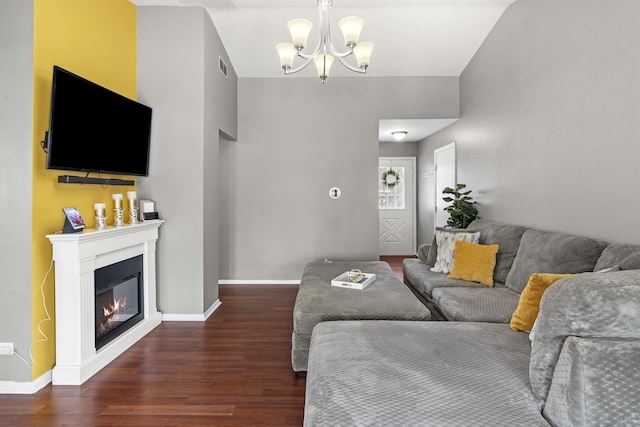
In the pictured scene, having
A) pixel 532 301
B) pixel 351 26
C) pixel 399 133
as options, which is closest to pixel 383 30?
pixel 351 26

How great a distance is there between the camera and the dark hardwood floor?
1.96m

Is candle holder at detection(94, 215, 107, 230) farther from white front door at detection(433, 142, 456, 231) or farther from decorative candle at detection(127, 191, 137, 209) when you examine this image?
white front door at detection(433, 142, 456, 231)

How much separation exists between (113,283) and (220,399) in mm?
1367

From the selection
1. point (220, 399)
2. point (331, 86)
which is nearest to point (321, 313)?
point (220, 399)

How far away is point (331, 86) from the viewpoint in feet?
16.4

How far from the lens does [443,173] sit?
575cm

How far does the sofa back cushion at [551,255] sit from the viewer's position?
2.32m

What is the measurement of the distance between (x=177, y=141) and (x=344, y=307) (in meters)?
2.36

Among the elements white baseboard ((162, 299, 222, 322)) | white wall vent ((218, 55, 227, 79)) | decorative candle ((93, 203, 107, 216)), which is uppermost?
white wall vent ((218, 55, 227, 79))

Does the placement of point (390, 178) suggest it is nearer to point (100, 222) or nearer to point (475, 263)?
point (475, 263)

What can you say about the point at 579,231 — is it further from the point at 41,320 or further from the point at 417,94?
the point at 41,320

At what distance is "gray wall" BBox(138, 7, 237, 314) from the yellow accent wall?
43cm

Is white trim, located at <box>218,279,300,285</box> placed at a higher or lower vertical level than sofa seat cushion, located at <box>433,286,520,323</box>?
lower

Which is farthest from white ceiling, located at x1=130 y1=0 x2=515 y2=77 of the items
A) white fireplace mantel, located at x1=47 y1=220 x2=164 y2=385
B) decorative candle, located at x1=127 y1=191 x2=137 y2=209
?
white fireplace mantel, located at x1=47 y1=220 x2=164 y2=385
